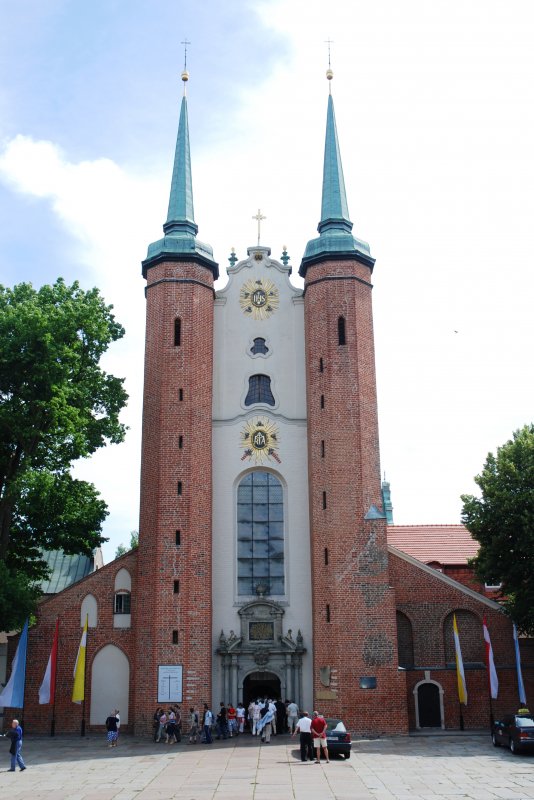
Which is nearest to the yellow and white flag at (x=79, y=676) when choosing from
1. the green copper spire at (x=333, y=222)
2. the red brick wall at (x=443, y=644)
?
the red brick wall at (x=443, y=644)

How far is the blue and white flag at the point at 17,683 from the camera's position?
88.5 feet

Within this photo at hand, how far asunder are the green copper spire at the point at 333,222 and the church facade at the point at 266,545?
111 mm

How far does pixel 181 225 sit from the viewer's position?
117 feet

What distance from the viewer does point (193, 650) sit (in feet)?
97.7

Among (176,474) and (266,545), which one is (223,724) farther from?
(176,474)

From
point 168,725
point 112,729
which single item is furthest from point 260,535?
point 112,729

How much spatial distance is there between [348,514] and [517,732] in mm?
9918

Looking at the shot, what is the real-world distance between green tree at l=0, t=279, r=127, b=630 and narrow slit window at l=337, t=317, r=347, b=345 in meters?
8.50

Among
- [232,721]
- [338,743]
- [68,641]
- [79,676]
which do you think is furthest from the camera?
[68,641]

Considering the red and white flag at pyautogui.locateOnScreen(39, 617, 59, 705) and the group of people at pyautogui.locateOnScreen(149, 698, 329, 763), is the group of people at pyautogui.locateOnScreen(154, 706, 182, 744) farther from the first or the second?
the red and white flag at pyautogui.locateOnScreen(39, 617, 59, 705)

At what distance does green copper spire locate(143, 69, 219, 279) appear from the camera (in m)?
34.5

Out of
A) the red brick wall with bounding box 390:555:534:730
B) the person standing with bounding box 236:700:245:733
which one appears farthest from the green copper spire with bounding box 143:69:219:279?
the person standing with bounding box 236:700:245:733

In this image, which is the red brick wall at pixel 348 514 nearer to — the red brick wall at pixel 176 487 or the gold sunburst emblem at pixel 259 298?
the gold sunburst emblem at pixel 259 298

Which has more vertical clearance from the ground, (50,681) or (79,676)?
(79,676)
